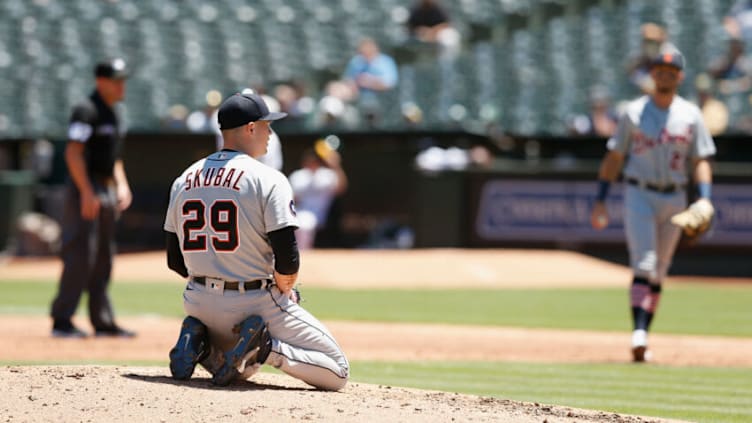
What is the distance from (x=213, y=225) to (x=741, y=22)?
16.2 metres

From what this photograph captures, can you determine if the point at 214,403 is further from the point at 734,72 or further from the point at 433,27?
the point at 433,27

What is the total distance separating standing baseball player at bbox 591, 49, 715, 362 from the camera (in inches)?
342

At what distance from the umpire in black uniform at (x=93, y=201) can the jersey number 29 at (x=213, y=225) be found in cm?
379

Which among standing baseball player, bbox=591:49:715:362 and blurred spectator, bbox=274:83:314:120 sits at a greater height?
blurred spectator, bbox=274:83:314:120

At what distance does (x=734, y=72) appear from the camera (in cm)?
1936

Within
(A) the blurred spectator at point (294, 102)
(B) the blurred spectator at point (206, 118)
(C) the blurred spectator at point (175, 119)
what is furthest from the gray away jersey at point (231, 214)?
(C) the blurred spectator at point (175, 119)

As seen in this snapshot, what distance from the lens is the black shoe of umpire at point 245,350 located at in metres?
5.64

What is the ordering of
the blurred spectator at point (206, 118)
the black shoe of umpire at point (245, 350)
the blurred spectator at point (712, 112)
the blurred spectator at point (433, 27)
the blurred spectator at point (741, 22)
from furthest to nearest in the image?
the blurred spectator at point (433, 27), the blurred spectator at point (741, 22), the blurred spectator at point (206, 118), the blurred spectator at point (712, 112), the black shoe of umpire at point (245, 350)

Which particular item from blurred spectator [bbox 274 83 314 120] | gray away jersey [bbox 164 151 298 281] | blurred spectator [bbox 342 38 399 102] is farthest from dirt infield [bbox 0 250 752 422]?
blurred spectator [bbox 342 38 399 102]

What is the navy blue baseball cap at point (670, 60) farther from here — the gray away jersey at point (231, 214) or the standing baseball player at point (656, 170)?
the gray away jersey at point (231, 214)

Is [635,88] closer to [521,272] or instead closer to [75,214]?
[521,272]

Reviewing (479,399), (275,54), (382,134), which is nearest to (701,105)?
(382,134)

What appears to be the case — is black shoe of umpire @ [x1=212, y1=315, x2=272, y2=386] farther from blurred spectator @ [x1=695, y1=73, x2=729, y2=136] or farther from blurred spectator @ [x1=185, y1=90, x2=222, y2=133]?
blurred spectator @ [x1=185, y1=90, x2=222, y2=133]

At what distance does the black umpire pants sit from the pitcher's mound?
3645 mm
